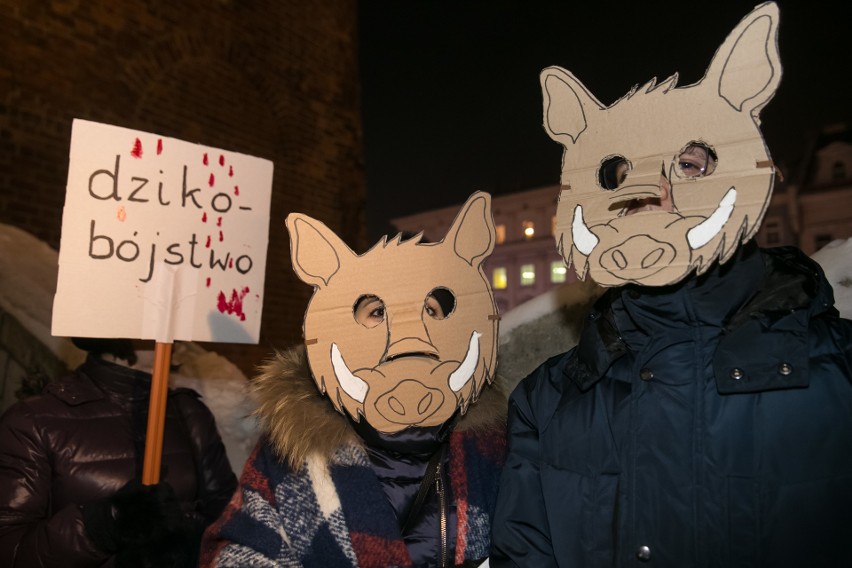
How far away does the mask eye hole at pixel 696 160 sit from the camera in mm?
1254

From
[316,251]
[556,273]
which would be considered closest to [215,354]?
[316,251]

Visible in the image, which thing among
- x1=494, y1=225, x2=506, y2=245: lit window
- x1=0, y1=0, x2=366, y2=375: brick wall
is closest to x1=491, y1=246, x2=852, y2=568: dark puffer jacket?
x1=0, y1=0, x2=366, y2=375: brick wall

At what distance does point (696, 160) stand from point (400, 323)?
0.70 meters

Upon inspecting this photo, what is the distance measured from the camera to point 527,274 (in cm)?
1577

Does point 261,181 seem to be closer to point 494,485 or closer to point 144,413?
point 144,413

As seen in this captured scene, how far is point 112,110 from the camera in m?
4.36

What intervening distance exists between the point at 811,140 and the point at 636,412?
36.1 feet

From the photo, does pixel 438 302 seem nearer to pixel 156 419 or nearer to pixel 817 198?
pixel 156 419

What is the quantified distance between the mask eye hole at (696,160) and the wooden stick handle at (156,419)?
1311 mm

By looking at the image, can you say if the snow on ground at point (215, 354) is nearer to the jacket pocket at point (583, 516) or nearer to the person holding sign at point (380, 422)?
the person holding sign at point (380, 422)

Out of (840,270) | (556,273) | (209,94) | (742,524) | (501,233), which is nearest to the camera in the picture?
(742,524)

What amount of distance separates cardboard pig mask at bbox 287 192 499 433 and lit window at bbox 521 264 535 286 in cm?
1433

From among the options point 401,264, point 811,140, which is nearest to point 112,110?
point 401,264

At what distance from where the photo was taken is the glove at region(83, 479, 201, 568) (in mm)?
1559
